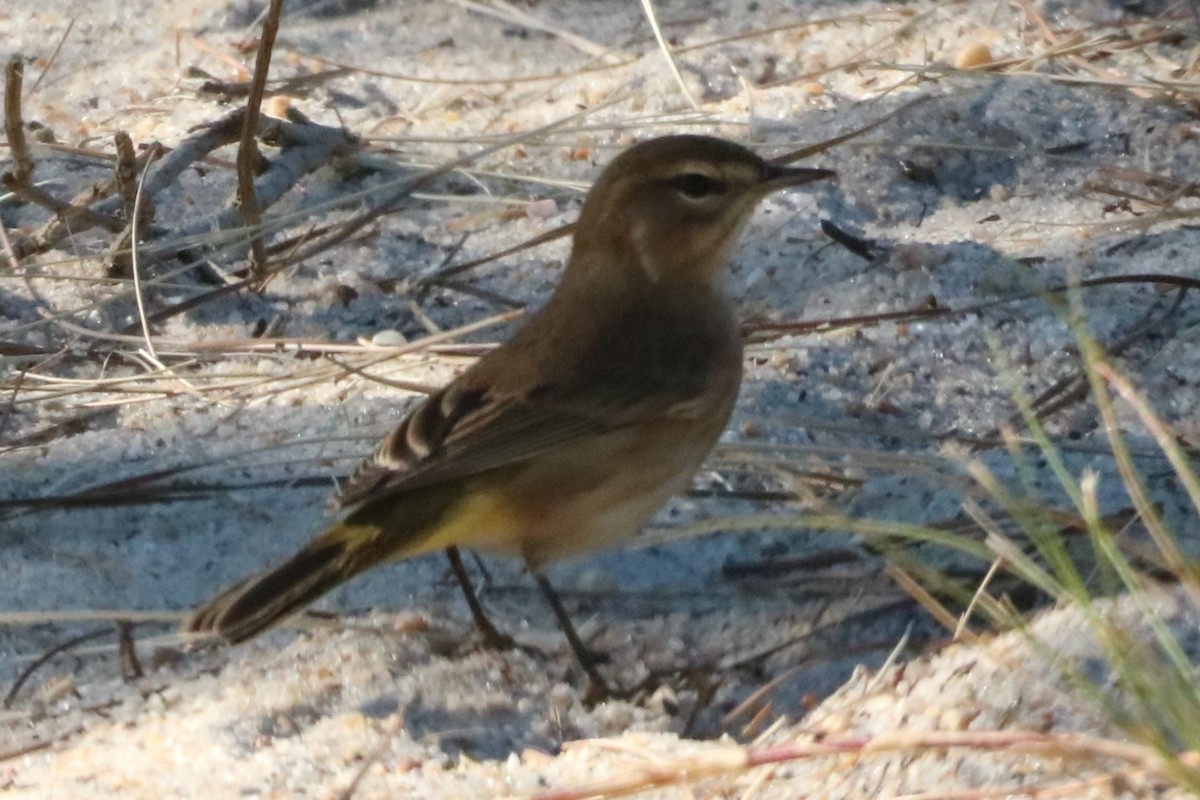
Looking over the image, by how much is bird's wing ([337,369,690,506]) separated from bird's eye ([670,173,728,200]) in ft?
1.94

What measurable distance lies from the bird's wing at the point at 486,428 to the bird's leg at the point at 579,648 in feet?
1.11

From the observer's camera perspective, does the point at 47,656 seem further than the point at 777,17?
No

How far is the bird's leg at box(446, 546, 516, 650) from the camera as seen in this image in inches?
165

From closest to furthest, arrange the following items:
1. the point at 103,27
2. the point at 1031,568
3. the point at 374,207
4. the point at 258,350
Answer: the point at 1031,568 < the point at 258,350 < the point at 374,207 < the point at 103,27

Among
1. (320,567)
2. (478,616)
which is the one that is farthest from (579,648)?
(320,567)

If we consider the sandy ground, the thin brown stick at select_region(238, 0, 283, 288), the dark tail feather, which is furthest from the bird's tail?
the thin brown stick at select_region(238, 0, 283, 288)

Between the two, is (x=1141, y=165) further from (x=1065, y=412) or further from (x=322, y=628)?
(x=322, y=628)

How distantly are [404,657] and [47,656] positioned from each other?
0.82m

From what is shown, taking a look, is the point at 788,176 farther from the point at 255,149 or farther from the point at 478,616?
the point at 255,149

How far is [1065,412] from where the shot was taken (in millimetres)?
4836

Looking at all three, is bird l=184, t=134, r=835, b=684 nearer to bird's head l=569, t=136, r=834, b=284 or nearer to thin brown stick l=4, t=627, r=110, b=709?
bird's head l=569, t=136, r=834, b=284

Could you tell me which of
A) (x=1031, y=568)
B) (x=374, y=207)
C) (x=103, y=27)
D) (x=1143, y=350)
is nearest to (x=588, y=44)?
(x=374, y=207)

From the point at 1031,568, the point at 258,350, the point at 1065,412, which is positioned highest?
the point at 1031,568

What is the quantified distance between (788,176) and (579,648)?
134 centimetres
